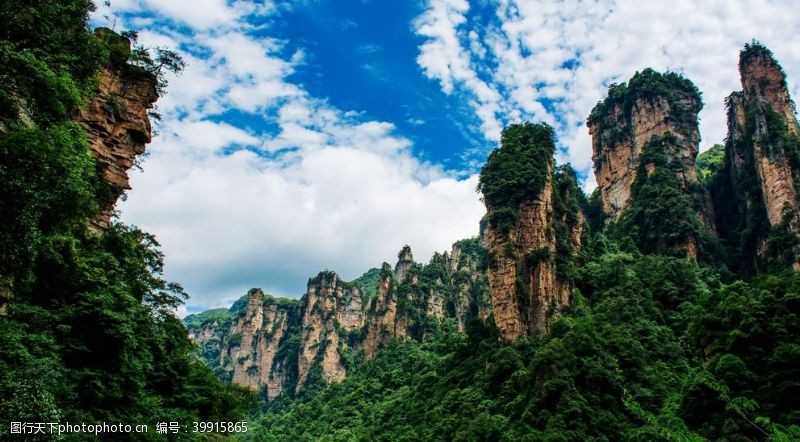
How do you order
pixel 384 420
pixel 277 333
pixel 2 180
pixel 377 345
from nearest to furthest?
pixel 2 180 → pixel 384 420 → pixel 377 345 → pixel 277 333

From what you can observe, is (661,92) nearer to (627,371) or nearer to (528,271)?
(528,271)

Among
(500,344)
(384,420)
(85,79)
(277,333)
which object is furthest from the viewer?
(277,333)

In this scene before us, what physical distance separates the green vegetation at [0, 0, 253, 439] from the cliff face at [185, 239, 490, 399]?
53948 mm

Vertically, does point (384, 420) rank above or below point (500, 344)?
below

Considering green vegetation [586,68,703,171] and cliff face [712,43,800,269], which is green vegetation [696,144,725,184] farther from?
cliff face [712,43,800,269]

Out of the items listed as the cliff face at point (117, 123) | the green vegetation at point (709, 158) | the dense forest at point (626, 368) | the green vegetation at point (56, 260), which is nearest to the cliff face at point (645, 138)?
the dense forest at point (626, 368)

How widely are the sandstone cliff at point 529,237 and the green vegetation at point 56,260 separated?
28060 millimetres

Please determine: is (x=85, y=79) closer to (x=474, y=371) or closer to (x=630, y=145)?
(x=474, y=371)

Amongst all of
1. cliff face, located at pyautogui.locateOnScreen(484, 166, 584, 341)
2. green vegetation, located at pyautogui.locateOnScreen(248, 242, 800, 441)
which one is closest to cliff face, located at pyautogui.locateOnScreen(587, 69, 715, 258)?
green vegetation, located at pyautogui.locateOnScreen(248, 242, 800, 441)

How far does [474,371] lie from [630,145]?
37.1 meters

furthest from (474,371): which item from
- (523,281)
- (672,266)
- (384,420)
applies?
(672,266)

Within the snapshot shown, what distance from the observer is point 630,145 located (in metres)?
63.7

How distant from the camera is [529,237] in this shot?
43.2 m

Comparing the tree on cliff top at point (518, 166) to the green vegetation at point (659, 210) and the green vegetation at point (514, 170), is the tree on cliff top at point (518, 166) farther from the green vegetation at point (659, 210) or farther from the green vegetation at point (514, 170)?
the green vegetation at point (659, 210)
